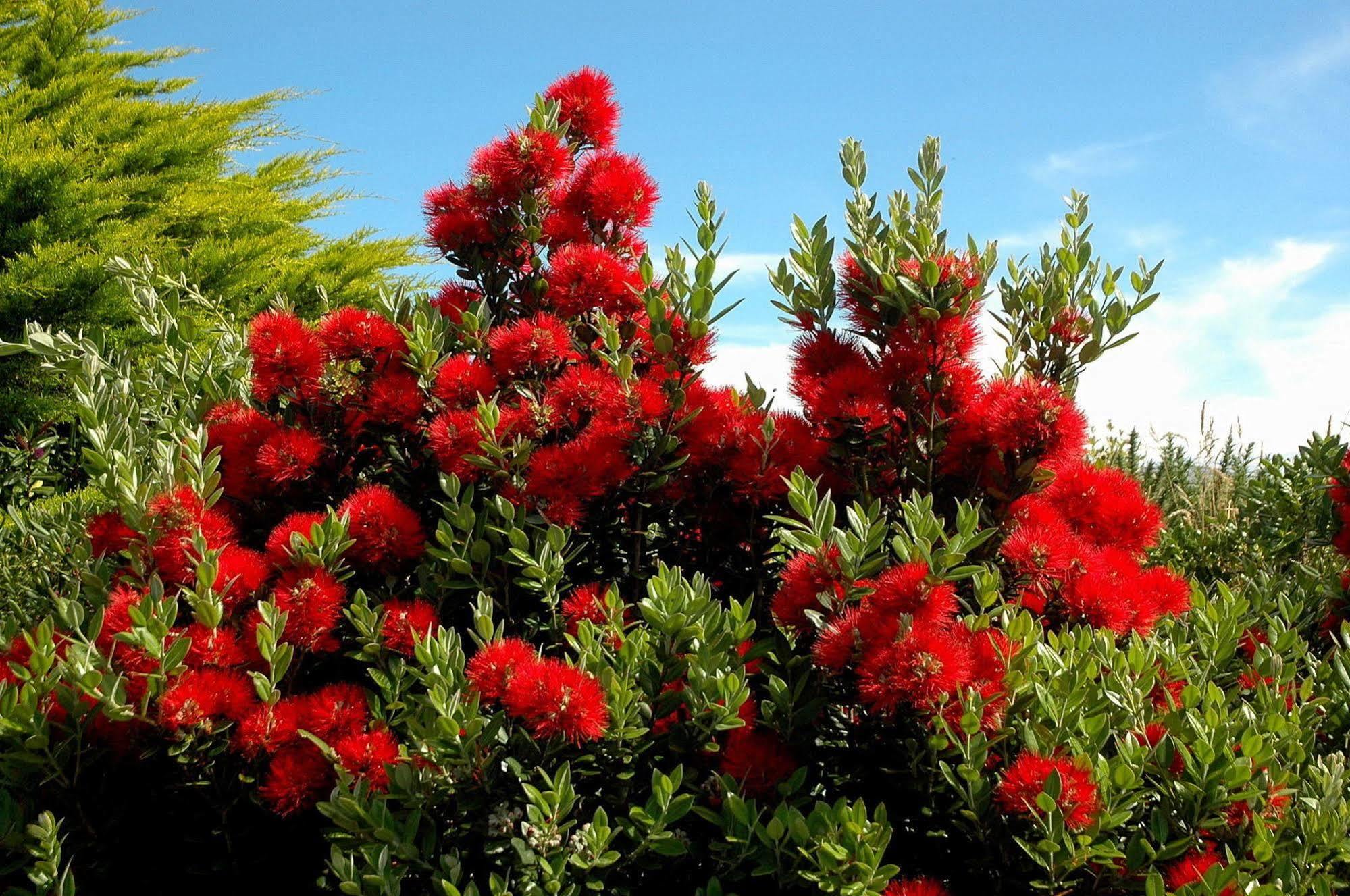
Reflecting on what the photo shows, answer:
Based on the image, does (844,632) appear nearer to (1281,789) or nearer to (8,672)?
(1281,789)

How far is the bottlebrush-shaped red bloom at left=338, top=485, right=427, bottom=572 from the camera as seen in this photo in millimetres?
2230

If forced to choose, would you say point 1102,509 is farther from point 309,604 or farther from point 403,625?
point 309,604

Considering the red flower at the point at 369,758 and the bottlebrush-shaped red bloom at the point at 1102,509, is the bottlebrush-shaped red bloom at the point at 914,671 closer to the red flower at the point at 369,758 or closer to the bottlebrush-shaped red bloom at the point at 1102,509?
the bottlebrush-shaped red bloom at the point at 1102,509

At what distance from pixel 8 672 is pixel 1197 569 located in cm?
441

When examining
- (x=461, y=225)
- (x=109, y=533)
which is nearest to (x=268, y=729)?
(x=109, y=533)

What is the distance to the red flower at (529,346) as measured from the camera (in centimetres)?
238

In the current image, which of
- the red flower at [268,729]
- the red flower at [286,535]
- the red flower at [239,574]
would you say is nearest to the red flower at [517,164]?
the red flower at [286,535]

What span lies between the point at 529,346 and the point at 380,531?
21.4 inches

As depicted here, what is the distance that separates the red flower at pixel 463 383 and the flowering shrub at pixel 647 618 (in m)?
0.01

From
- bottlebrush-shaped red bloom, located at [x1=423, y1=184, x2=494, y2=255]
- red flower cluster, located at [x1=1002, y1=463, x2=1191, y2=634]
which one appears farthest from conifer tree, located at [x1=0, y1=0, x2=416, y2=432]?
red flower cluster, located at [x1=1002, y1=463, x2=1191, y2=634]

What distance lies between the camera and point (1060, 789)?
5.37 feet

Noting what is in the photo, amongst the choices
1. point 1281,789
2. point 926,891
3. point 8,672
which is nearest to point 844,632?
point 926,891

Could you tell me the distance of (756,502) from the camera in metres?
2.21

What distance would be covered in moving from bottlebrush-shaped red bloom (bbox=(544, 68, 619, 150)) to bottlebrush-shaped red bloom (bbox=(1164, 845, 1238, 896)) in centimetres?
225
